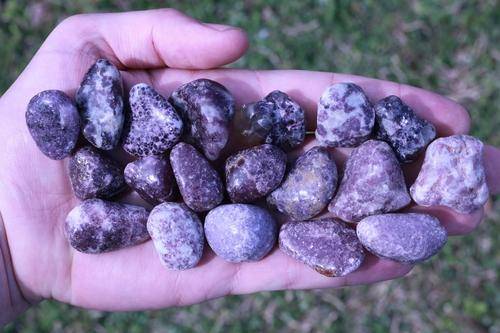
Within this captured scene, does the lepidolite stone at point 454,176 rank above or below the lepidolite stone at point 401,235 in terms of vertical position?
above

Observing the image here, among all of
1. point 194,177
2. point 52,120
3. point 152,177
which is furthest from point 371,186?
point 52,120

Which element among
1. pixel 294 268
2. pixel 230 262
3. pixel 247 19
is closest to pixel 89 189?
pixel 230 262

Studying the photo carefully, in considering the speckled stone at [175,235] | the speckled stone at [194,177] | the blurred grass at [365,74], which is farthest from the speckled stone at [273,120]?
the blurred grass at [365,74]

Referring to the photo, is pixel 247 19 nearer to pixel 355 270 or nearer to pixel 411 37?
pixel 411 37

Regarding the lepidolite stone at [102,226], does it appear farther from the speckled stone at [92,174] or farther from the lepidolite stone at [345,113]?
the lepidolite stone at [345,113]

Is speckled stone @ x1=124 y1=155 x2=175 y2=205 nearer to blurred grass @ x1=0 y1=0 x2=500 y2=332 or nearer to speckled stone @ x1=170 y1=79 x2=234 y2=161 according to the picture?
speckled stone @ x1=170 y1=79 x2=234 y2=161

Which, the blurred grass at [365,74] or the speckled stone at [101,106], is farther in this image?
the blurred grass at [365,74]
